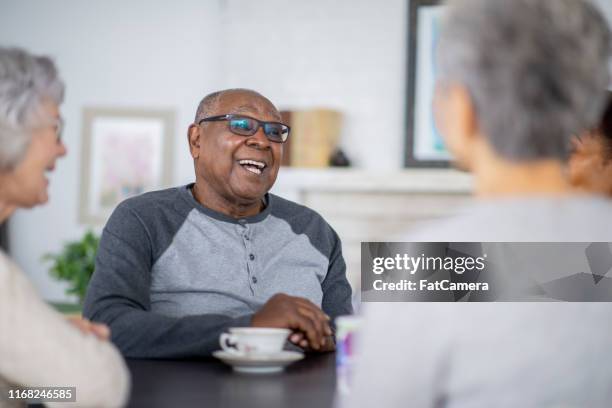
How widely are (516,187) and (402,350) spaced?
0.22 metres

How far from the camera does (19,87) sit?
1.08 meters

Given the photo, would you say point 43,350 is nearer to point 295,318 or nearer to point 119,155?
point 295,318

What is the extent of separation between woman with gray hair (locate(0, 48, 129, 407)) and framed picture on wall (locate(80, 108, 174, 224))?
4.00 metres

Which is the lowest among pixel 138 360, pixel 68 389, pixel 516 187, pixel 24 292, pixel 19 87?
pixel 138 360

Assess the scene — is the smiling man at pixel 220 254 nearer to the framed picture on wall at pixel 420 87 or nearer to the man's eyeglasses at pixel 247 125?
the man's eyeglasses at pixel 247 125

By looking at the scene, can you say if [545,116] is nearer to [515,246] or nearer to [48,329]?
[515,246]

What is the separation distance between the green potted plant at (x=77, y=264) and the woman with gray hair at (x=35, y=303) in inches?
145

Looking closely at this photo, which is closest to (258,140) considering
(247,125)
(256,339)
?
(247,125)

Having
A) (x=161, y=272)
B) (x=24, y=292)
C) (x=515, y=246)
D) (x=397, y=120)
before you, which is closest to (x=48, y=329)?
(x=24, y=292)

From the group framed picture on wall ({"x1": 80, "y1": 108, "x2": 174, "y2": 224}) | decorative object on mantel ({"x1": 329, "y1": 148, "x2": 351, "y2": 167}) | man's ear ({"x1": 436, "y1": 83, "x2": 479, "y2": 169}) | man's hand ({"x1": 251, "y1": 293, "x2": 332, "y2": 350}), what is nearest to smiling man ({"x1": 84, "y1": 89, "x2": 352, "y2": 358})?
man's hand ({"x1": 251, "y1": 293, "x2": 332, "y2": 350})

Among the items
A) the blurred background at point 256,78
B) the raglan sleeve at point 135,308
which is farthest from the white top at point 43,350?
the blurred background at point 256,78

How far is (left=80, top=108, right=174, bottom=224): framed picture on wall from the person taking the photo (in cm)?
512

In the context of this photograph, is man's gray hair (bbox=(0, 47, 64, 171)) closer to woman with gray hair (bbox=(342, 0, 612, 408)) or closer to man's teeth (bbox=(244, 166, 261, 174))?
woman with gray hair (bbox=(342, 0, 612, 408))

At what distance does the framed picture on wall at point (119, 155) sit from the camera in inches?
202
